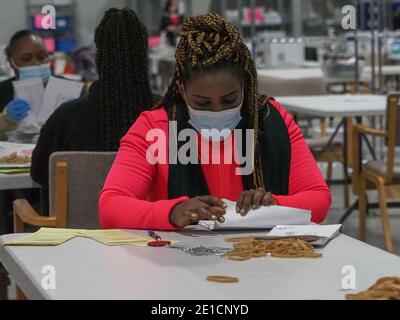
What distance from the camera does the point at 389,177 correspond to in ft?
16.2

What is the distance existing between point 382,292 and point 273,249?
44 cm

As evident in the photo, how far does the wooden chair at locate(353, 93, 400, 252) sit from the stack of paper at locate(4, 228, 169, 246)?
9.04ft

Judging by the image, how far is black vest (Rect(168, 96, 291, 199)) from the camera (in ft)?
8.66

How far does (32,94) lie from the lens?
4.76m

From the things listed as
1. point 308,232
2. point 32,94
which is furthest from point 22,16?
point 308,232

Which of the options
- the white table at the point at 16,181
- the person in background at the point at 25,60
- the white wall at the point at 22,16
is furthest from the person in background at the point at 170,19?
the white table at the point at 16,181

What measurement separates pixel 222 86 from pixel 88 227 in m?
0.83

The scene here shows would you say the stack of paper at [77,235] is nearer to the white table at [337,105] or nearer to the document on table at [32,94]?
the document on table at [32,94]

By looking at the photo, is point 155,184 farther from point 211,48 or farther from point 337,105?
point 337,105

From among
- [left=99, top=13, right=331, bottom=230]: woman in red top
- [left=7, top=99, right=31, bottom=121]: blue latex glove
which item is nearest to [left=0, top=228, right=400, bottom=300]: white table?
[left=99, top=13, right=331, bottom=230]: woman in red top

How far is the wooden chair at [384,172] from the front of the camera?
16.0 ft

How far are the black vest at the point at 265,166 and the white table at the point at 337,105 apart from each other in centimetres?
288

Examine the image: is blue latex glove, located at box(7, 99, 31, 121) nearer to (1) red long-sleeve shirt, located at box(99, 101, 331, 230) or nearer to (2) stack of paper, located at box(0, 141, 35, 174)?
(2) stack of paper, located at box(0, 141, 35, 174)

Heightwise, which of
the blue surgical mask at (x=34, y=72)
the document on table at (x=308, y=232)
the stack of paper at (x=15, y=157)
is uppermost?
the blue surgical mask at (x=34, y=72)
